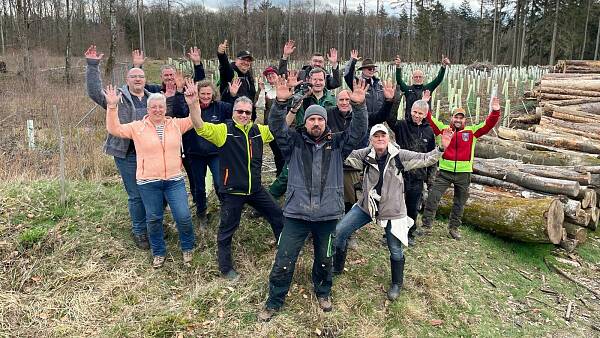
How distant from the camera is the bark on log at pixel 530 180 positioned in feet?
20.7

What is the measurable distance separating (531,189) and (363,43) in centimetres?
5053

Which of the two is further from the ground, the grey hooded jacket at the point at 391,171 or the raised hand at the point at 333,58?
the raised hand at the point at 333,58

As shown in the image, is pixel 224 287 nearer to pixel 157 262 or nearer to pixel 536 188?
pixel 157 262

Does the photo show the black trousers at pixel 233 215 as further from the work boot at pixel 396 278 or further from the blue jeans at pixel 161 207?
the work boot at pixel 396 278

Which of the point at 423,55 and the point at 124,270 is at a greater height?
the point at 423,55

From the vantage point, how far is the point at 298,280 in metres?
4.65

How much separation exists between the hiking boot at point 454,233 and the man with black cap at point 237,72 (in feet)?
11.5

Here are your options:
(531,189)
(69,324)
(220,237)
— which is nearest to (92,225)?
(69,324)

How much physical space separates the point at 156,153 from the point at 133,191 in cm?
72

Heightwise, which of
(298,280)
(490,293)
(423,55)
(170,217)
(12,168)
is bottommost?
(490,293)

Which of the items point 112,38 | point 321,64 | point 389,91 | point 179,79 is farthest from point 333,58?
point 112,38

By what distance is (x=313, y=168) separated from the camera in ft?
12.7

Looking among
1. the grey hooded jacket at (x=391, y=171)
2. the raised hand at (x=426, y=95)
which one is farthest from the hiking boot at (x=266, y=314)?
the raised hand at (x=426, y=95)

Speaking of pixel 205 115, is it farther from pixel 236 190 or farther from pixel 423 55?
pixel 423 55
